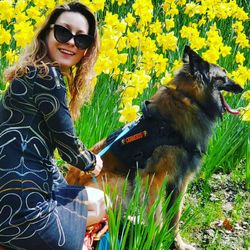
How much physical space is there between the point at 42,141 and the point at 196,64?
1.33 meters

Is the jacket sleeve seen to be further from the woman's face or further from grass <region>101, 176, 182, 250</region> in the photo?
grass <region>101, 176, 182, 250</region>

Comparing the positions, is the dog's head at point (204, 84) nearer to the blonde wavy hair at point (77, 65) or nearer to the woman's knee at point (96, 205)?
the blonde wavy hair at point (77, 65)

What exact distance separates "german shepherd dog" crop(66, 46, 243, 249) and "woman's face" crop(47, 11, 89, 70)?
0.88 metres

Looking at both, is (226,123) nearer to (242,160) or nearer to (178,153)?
(242,160)

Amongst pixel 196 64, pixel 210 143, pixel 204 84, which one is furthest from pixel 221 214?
pixel 196 64

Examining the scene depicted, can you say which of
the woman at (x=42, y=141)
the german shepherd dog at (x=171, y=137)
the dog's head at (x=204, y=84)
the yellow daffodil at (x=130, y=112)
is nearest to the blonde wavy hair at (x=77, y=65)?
the woman at (x=42, y=141)

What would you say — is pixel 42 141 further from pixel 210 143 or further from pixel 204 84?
pixel 210 143

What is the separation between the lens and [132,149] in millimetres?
3254

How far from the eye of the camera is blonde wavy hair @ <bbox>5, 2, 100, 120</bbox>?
2383 millimetres

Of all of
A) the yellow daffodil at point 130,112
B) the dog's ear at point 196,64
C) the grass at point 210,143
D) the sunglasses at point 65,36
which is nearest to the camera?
the sunglasses at point 65,36

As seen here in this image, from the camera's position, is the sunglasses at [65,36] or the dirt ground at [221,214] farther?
the dirt ground at [221,214]

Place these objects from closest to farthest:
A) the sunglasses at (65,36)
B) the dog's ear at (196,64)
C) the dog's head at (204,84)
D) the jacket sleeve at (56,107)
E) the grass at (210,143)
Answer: the jacket sleeve at (56,107) → the sunglasses at (65,36) → the dog's ear at (196,64) → the dog's head at (204,84) → the grass at (210,143)

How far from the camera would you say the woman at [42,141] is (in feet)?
7.61

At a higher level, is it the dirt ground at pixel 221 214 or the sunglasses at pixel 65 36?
the sunglasses at pixel 65 36
